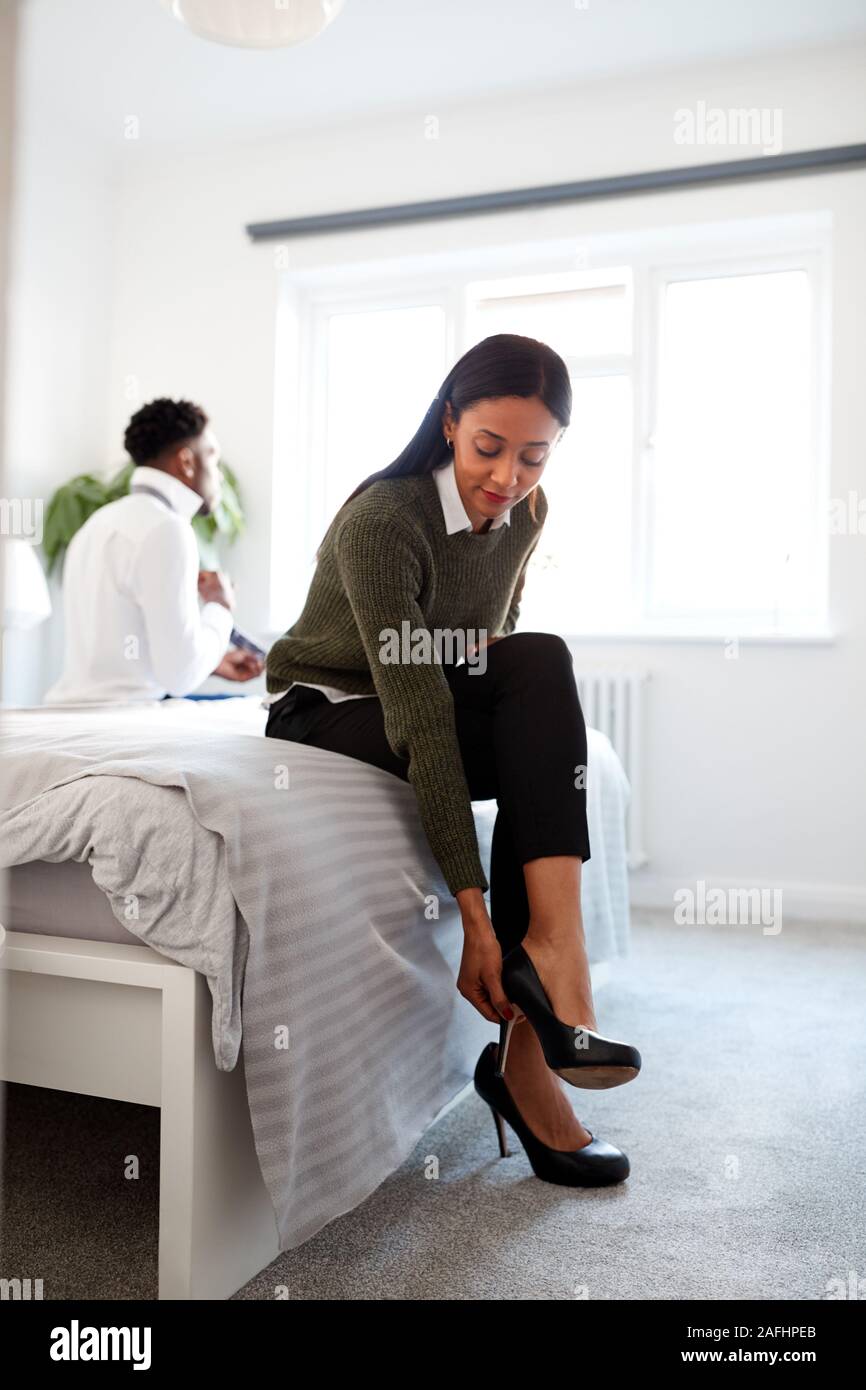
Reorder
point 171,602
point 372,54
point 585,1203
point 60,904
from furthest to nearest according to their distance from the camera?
1. point 372,54
2. point 171,602
3. point 585,1203
4. point 60,904

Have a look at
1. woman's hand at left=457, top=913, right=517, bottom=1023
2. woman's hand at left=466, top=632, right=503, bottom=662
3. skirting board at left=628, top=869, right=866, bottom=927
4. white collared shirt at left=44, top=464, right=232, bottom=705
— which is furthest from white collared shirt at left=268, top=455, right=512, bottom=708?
skirting board at left=628, top=869, right=866, bottom=927

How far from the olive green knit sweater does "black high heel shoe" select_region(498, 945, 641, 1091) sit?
0.11 m

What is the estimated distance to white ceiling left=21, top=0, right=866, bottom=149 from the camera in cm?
323

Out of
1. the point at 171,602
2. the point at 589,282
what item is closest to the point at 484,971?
the point at 171,602

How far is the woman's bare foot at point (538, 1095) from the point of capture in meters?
1.41

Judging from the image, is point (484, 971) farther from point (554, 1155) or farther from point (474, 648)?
point (474, 648)

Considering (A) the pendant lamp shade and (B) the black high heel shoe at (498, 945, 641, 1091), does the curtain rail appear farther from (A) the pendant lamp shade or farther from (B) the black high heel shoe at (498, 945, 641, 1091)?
(B) the black high heel shoe at (498, 945, 641, 1091)

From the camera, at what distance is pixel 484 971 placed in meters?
1.29

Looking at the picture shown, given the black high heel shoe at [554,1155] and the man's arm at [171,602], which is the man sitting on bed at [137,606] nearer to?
the man's arm at [171,602]

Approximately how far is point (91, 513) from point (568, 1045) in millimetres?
3068

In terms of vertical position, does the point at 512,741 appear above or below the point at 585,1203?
above

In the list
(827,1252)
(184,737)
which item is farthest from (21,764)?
(827,1252)
